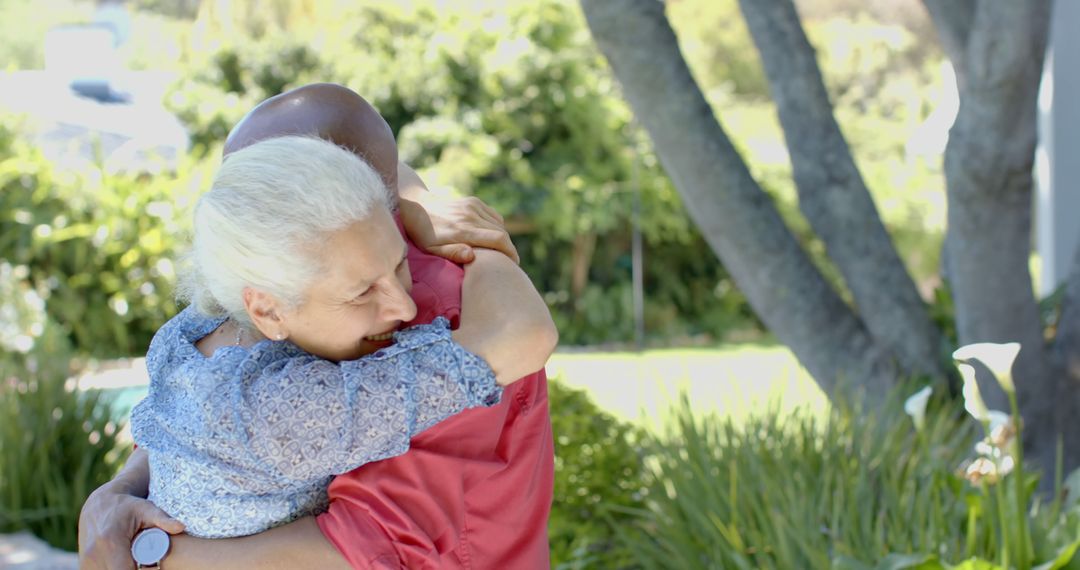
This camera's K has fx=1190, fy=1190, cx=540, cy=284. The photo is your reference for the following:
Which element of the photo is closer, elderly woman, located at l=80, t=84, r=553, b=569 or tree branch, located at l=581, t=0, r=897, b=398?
elderly woman, located at l=80, t=84, r=553, b=569

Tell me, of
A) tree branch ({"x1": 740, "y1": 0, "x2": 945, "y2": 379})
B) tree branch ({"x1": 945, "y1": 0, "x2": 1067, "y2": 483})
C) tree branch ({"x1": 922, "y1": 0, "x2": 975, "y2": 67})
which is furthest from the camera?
tree branch ({"x1": 740, "y1": 0, "x2": 945, "y2": 379})

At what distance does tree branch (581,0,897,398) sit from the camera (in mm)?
4043

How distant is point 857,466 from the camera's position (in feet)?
12.2

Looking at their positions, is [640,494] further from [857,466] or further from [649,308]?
Answer: [649,308]

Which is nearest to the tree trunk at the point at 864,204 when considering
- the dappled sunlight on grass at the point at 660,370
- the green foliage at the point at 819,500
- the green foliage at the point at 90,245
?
the green foliage at the point at 819,500

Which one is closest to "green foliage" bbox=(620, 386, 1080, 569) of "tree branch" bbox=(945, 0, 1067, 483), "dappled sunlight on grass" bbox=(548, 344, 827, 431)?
"tree branch" bbox=(945, 0, 1067, 483)

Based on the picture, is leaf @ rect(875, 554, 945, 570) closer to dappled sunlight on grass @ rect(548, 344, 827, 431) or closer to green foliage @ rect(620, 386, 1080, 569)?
green foliage @ rect(620, 386, 1080, 569)

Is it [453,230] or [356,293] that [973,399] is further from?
[356,293]

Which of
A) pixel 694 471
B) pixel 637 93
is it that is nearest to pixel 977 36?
pixel 637 93

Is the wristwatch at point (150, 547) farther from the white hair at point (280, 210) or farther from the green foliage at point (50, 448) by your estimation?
the green foliage at point (50, 448)

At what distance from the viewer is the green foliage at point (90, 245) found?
10320 millimetres

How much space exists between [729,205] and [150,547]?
111 inches

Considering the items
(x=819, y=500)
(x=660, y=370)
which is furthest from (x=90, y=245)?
(x=819, y=500)

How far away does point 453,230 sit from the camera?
6.56ft
